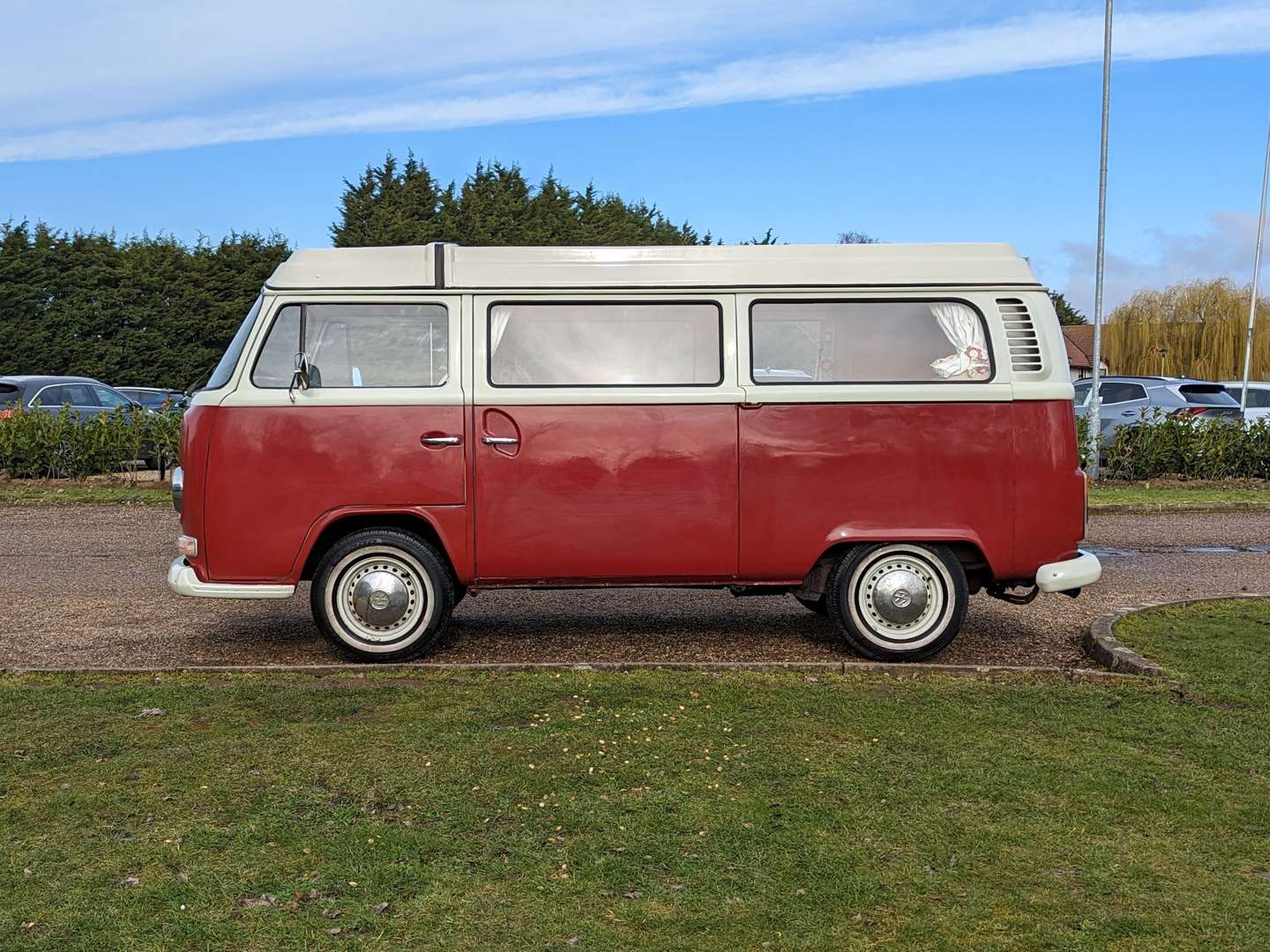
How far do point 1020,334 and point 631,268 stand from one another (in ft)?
7.48

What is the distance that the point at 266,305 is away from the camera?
7.35 meters

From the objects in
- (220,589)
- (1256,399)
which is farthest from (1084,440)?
(220,589)

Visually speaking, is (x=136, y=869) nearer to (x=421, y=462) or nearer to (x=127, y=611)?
Answer: (x=421, y=462)

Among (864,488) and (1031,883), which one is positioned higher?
(864,488)

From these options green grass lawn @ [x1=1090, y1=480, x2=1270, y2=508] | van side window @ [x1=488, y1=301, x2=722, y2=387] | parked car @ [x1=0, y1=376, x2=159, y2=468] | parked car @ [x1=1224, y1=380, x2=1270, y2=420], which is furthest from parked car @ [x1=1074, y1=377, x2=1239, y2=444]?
parked car @ [x1=0, y1=376, x2=159, y2=468]

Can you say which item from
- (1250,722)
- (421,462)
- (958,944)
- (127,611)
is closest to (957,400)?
(1250,722)

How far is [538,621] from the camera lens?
8906 mm

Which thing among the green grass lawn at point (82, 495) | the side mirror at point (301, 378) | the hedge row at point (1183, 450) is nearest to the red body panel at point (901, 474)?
the side mirror at point (301, 378)

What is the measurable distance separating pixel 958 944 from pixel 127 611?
7.26 meters

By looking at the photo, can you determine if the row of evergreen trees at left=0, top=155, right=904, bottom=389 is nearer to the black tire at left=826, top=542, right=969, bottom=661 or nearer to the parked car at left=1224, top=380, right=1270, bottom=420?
the parked car at left=1224, top=380, right=1270, bottom=420

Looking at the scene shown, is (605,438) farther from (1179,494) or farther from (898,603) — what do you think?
(1179,494)

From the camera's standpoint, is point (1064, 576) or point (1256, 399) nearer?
point (1064, 576)

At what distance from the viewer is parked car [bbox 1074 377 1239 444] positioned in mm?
21250

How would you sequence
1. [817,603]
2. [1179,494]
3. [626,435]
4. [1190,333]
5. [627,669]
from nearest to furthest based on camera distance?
[627,669] → [626,435] → [817,603] → [1179,494] → [1190,333]
